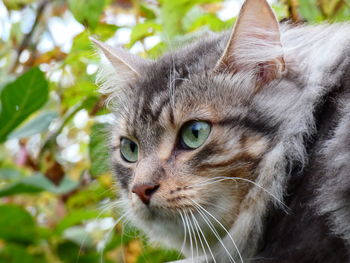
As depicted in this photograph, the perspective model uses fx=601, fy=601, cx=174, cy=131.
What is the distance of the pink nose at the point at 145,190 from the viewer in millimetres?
2363

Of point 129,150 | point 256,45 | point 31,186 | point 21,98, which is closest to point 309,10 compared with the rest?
point 256,45

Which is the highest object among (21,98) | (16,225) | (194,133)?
(194,133)

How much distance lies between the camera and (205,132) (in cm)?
241

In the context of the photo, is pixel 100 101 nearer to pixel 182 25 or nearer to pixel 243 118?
pixel 182 25

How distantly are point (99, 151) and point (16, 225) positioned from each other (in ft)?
2.68

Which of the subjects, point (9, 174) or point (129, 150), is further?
point (9, 174)

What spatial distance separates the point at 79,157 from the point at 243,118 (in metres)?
3.11

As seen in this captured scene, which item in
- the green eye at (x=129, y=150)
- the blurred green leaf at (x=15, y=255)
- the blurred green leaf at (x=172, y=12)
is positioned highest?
the blurred green leaf at (x=172, y=12)

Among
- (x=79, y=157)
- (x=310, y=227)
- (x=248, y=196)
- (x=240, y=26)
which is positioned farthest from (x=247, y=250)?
(x=79, y=157)

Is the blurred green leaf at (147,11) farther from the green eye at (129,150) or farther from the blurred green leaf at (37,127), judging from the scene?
the green eye at (129,150)

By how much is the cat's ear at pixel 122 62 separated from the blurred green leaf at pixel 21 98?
364 mm

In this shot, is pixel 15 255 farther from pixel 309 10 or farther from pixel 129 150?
pixel 309 10

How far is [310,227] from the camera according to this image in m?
2.04

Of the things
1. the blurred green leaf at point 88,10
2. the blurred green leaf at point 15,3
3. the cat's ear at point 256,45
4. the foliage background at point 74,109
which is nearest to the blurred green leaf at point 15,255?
the foliage background at point 74,109
